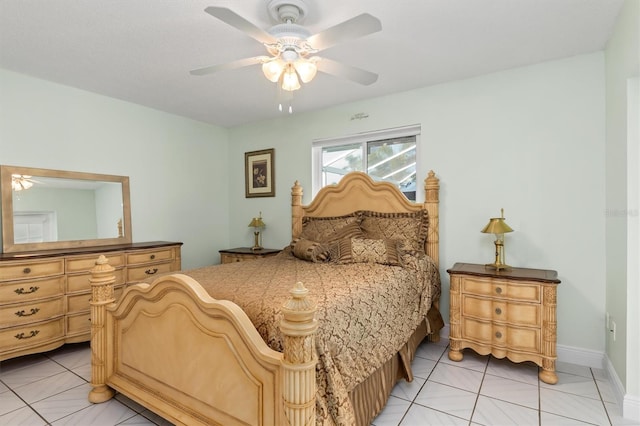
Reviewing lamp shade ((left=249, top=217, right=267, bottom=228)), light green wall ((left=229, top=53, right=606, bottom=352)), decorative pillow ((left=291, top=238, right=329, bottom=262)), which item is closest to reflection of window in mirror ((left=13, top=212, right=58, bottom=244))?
lamp shade ((left=249, top=217, right=267, bottom=228))

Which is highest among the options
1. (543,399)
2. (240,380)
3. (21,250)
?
(21,250)

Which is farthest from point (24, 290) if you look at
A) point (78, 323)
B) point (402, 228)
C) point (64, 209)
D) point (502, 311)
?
point (502, 311)

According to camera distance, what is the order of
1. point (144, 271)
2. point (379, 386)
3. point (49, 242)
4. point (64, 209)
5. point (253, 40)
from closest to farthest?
point (379, 386) → point (253, 40) → point (49, 242) → point (64, 209) → point (144, 271)

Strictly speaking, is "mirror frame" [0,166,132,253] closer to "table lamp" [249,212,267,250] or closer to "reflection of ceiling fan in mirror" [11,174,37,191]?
"reflection of ceiling fan in mirror" [11,174,37,191]

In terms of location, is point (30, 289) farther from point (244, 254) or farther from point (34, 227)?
point (244, 254)

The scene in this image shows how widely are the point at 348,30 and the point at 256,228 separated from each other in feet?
10.9

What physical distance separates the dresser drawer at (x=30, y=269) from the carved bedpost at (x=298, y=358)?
8.72 feet

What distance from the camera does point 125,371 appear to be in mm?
2121

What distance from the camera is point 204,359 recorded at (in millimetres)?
1678

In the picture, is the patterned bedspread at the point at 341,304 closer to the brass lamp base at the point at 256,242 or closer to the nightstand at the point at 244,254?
the nightstand at the point at 244,254

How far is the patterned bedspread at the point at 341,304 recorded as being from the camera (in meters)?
1.47

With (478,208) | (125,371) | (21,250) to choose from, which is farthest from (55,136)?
(478,208)

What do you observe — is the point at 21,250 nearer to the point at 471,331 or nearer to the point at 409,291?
the point at 409,291

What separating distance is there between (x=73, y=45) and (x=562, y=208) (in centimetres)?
401
